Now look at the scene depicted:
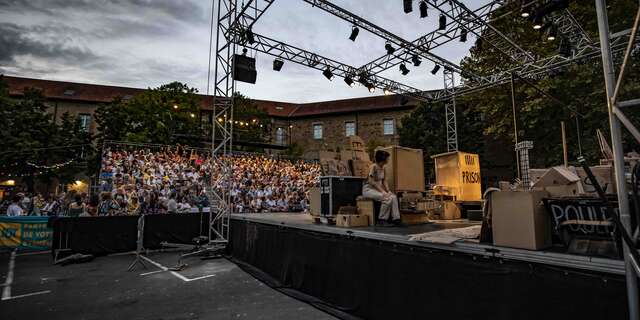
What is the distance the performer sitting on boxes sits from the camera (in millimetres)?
5465

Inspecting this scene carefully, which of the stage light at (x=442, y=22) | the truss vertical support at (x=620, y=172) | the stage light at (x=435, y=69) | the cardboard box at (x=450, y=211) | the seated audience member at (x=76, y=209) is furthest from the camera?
the stage light at (x=435, y=69)

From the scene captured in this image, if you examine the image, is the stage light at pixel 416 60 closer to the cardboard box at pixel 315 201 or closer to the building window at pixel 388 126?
the cardboard box at pixel 315 201

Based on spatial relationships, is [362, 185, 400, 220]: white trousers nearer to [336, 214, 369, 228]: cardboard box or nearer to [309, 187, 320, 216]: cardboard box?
[336, 214, 369, 228]: cardboard box

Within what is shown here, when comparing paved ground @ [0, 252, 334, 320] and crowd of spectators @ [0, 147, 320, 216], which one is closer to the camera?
paved ground @ [0, 252, 334, 320]

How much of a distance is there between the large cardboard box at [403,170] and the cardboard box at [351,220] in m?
1.12

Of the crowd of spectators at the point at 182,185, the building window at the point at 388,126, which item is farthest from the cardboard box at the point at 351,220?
the building window at the point at 388,126

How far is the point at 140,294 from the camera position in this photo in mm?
5309

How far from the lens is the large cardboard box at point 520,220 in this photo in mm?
2803

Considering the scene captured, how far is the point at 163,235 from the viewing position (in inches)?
384

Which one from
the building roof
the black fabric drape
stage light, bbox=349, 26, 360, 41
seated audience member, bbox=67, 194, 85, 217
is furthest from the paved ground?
the building roof

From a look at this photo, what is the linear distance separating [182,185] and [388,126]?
73.2 ft

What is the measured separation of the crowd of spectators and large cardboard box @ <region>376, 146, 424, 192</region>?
23.9 ft

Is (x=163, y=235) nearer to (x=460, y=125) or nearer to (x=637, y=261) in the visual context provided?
(x=637, y=261)

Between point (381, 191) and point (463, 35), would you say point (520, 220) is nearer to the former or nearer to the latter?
point (381, 191)
